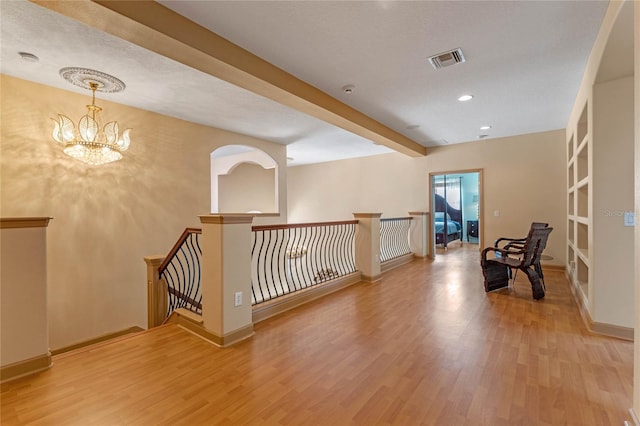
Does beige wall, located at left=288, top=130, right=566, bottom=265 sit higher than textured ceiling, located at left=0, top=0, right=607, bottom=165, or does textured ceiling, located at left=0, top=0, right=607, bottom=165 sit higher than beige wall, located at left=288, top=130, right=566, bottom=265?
textured ceiling, located at left=0, top=0, right=607, bottom=165

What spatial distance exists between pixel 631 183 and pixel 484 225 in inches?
153

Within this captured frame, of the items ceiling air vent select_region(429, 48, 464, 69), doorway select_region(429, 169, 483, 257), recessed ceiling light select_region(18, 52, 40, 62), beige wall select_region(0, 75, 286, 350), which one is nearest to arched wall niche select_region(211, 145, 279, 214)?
beige wall select_region(0, 75, 286, 350)

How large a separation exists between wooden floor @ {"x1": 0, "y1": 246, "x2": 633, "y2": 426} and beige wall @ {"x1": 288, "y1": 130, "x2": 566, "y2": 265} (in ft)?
10.2

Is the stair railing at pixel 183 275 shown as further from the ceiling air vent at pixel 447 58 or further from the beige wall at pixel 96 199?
the ceiling air vent at pixel 447 58

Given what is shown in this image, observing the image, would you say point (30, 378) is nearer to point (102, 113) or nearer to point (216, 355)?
point (216, 355)

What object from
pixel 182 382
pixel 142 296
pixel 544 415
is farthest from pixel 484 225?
pixel 142 296

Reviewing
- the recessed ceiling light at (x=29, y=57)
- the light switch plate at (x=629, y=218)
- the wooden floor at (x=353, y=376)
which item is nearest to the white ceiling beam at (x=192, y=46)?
the recessed ceiling light at (x=29, y=57)

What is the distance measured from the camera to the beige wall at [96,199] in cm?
344

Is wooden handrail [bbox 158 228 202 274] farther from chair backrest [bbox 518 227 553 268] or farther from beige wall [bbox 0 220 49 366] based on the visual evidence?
chair backrest [bbox 518 227 553 268]

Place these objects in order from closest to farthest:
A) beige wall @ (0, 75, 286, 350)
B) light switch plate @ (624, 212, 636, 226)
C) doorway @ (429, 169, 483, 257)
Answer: light switch plate @ (624, 212, 636, 226)
beige wall @ (0, 75, 286, 350)
doorway @ (429, 169, 483, 257)

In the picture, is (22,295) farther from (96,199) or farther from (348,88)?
(348,88)

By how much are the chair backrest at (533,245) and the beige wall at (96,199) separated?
5349mm

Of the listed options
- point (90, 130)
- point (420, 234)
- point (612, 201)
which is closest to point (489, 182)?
point (420, 234)

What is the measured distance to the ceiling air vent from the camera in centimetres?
277
